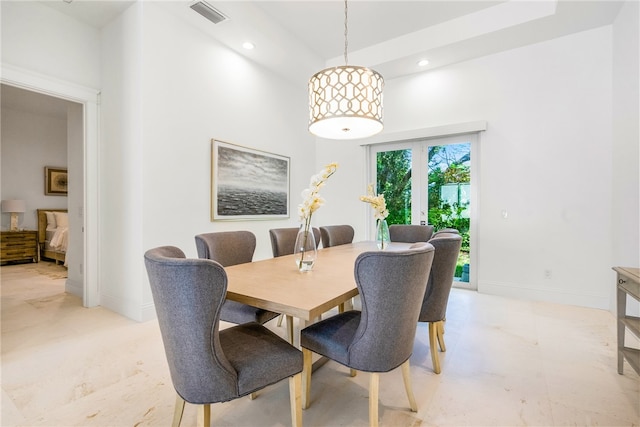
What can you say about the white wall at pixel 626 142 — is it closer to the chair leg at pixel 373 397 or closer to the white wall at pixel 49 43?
the chair leg at pixel 373 397

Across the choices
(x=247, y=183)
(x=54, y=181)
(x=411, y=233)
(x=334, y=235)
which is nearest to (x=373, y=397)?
(x=334, y=235)

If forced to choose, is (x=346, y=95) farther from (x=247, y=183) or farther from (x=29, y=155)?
(x=29, y=155)

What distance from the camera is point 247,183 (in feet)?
12.9

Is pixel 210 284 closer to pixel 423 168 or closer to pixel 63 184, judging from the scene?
pixel 423 168

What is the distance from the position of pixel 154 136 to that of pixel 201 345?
2523 millimetres

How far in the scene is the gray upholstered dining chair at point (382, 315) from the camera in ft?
3.89

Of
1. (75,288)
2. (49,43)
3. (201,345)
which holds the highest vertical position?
(49,43)

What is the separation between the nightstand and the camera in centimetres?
530

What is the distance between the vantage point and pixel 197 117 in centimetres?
331

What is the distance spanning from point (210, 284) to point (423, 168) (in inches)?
154

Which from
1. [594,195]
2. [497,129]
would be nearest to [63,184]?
[497,129]

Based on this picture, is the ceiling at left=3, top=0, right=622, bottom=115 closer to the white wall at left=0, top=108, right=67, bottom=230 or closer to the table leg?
the table leg

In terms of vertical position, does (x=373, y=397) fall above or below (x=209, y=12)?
below

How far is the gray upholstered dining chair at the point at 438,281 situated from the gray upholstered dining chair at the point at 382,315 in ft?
1.61
